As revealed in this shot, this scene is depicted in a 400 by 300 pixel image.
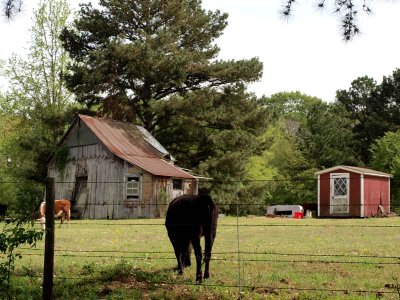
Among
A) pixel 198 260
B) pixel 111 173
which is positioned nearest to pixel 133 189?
pixel 111 173

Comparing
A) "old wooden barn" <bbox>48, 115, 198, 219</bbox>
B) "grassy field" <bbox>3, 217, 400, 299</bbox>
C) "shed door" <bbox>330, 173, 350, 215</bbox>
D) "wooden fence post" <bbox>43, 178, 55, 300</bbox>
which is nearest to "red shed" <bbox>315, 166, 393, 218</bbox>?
"shed door" <bbox>330, 173, 350, 215</bbox>

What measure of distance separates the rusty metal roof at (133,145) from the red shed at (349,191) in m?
9.70

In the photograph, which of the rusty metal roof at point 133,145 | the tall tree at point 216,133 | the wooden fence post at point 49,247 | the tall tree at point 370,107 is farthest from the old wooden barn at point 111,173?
the tall tree at point 370,107

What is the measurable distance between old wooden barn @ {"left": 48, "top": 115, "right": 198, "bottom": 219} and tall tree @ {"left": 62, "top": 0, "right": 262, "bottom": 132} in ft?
13.8

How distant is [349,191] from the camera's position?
36.8m

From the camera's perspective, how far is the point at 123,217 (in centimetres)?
3247

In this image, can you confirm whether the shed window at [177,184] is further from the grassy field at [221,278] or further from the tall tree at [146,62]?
the grassy field at [221,278]

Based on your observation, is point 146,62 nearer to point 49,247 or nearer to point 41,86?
point 41,86

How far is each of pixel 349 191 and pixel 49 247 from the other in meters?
31.6

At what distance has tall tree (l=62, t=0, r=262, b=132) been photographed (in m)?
38.4

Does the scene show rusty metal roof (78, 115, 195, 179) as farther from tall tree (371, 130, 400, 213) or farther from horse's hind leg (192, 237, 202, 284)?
horse's hind leg (192, 237, 202, 284)

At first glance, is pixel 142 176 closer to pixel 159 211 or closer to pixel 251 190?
pixel 159 211

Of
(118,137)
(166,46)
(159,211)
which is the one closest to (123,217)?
(159,211)

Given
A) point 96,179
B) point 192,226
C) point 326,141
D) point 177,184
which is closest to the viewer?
point 192,226
